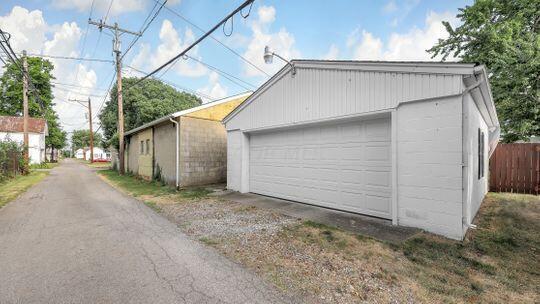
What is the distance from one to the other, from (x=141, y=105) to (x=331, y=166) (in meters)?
25.4

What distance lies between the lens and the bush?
12357 mm

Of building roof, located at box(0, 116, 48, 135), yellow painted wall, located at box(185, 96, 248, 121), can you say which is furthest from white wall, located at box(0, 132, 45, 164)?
yellow painted wall, located at box(185, 96, 248, 121)

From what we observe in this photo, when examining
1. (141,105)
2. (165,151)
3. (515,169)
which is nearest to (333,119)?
(165,151)

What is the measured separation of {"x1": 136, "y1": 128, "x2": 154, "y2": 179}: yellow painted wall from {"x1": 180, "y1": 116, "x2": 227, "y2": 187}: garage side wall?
375cm

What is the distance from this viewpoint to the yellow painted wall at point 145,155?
531 inches

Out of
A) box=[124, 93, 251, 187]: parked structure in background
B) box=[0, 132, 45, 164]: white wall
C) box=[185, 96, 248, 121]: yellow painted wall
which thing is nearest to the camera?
box=[124, 93, 251, 187]: parked structure in background

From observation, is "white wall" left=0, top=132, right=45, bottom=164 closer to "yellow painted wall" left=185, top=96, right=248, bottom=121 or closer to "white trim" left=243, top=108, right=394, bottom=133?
"yellow painted wall" left=185, top=96, right=248, bottom=121

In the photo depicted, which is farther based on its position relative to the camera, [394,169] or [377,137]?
[377,137]

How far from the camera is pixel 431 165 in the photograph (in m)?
4.60

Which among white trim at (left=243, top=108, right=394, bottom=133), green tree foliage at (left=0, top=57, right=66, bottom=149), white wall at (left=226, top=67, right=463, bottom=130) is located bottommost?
white trim at (left=243, top=108, right=394, bottom=133)

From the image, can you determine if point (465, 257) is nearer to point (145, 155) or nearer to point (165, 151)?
point (165, 151)

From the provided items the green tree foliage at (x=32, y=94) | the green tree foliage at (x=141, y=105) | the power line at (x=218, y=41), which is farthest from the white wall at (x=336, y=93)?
the green tree foliage at (x=32, y=94)

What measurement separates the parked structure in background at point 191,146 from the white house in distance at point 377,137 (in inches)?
128

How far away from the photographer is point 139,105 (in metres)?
26.4
